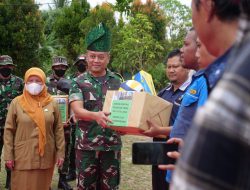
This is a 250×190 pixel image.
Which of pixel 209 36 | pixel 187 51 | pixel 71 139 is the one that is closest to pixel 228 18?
pixel 209 36

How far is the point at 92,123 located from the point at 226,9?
3327 mm

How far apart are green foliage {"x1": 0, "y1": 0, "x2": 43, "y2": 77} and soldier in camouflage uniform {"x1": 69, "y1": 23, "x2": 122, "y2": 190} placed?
8927mm

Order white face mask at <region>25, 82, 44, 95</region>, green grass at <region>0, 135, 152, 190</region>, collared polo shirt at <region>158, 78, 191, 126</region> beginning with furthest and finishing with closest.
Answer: green grass at <region>0, 135, 152, 190</region> → white face mask at <region>25, 82, 44, 95</region> → collared polo shirt at <region>158, 78, 191, 126</region>

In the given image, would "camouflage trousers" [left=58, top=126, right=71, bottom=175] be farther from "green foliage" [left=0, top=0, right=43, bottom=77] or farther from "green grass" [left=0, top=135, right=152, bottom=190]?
"green foliage" [left=0, top=0, right=43, bottom=77]

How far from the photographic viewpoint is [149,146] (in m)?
1.97

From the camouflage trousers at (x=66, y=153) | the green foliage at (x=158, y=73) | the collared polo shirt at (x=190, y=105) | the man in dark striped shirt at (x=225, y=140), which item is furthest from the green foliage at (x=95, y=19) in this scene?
the man in dark striped shirt at (x=225, y=140)

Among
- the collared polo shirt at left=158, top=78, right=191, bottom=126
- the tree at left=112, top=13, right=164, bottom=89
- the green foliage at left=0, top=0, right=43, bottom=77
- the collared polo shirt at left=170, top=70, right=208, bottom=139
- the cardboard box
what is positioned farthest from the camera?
the tree at left=112, top=13, right=164, bottom=89

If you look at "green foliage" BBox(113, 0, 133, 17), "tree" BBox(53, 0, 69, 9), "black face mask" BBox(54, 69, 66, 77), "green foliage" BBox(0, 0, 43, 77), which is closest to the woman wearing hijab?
"black face mask" BBox(54, 69, 66, 77)

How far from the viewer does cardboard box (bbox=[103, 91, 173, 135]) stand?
3242 millimetres

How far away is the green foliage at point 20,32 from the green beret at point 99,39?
28.9 feet

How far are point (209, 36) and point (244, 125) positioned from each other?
18.5 inches

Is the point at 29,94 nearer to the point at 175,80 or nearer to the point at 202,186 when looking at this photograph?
the point at 175,80

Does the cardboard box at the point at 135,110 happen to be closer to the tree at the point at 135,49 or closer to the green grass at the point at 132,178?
the green grass at the point at 132,178

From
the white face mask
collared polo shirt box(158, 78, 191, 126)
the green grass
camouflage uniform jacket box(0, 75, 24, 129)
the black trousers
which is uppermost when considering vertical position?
collared polo shirt box(158, 78, 191, 126)
